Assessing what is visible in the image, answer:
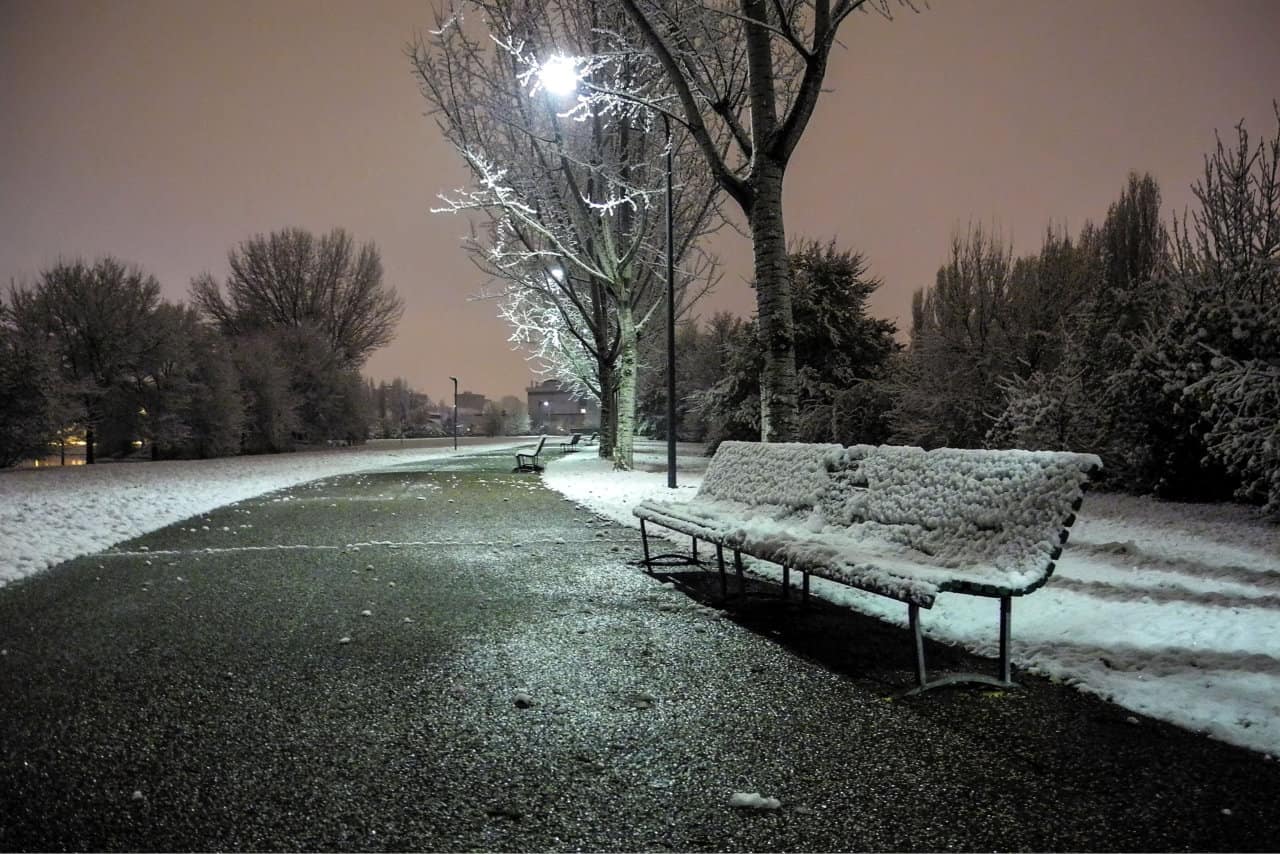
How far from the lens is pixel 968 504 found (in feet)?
11.1

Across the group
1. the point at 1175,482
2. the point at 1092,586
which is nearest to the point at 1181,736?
the point at 1092,586

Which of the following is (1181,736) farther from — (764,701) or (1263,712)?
(764,701)

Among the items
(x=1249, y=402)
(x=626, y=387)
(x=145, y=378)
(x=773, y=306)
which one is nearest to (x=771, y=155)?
(x=773, y=306)

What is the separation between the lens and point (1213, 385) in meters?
8.77

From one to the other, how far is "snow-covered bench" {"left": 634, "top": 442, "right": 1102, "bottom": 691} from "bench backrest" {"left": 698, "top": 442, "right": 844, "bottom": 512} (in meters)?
0.01

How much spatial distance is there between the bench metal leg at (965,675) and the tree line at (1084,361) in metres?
4.50

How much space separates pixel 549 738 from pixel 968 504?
2.23 meters

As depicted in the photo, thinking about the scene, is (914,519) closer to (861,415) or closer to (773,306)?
(773,306)

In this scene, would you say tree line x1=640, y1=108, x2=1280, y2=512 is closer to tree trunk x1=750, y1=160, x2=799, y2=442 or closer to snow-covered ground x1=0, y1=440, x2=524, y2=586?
tree trunk x1=750, y1=160, x2=799, y2=442

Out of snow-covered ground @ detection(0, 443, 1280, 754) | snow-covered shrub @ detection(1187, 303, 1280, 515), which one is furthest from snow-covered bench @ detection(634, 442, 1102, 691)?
snow-covered shrub @ detection(1187, 303, 1280, 515)

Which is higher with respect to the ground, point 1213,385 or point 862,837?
point 1213,385

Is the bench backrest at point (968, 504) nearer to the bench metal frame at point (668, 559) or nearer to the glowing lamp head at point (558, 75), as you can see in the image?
the bench metal frame at point (668, 559)

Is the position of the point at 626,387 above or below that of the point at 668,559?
above

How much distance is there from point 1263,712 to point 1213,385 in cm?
790
